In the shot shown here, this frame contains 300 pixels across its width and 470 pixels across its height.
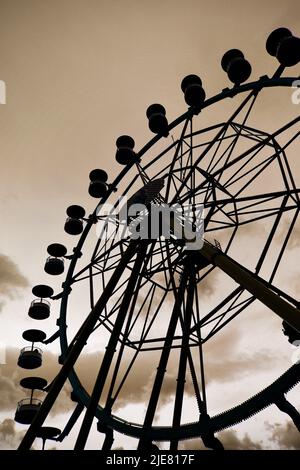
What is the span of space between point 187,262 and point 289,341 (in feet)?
11.5

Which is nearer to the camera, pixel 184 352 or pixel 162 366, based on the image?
pixel 184 352

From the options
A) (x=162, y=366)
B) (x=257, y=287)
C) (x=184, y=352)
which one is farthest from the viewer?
(x=162, y=366)

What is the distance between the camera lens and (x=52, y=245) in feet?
51.9

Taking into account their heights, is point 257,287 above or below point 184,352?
below

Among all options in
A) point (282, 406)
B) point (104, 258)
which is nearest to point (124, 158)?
point (104, 258)

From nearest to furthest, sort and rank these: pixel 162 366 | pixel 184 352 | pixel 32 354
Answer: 1. pixel 184 352
2. pixel 162 366
3. pixel 32 354

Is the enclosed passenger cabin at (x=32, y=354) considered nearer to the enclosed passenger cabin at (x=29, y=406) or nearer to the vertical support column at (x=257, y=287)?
the enclosed passenger cabin at (x=29, y=406)

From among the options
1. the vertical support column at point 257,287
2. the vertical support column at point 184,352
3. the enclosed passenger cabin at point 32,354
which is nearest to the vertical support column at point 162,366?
the vertical support column at point 184,352

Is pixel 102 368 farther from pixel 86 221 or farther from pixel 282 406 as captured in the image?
pixel 86 221

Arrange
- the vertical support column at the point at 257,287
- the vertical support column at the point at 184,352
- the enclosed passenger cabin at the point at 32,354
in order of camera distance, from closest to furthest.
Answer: the vertical support column at the point at 257,287 → the vertical support column at the point at 184,352 → the enclosed passenger cabin at the point at 32,354

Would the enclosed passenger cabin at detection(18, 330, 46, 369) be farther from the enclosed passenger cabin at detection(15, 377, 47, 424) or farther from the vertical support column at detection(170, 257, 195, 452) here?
the vertical support column at detection(170, 257, 195, 452)

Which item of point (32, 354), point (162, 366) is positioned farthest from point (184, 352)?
point (32, 354)

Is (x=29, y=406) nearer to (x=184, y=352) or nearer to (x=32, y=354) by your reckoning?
(x=32, y=354)
